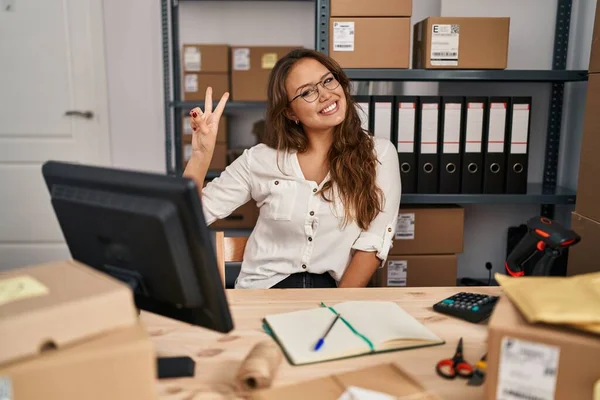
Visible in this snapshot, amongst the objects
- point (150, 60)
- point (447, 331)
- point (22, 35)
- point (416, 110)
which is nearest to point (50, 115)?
point (22, 35)

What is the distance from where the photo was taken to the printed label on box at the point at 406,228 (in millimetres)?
2098

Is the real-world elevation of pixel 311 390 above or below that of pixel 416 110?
below

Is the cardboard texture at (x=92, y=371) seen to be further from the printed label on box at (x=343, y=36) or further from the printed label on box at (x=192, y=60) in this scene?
the printed label on box at (x=192, y=60)

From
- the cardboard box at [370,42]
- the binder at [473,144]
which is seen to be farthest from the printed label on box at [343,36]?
the binder at [473,144]

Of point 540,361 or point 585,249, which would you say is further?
point 585,249

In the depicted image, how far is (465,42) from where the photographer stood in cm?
198

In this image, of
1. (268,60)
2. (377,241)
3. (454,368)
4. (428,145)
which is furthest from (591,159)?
(268,60)

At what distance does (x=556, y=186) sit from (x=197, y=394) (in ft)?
6.71

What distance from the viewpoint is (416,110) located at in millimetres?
2025

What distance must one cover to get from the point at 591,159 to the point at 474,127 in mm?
503

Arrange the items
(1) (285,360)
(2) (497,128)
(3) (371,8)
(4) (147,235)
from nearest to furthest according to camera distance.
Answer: (4) (147,235) → (1) (285,360) → (3) (371,8) → (2) (497,128)

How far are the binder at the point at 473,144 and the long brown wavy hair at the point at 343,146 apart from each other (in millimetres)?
554

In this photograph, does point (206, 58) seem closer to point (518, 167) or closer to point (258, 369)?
point (518, 167)

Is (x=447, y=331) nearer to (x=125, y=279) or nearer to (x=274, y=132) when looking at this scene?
(x=125, y=279)
